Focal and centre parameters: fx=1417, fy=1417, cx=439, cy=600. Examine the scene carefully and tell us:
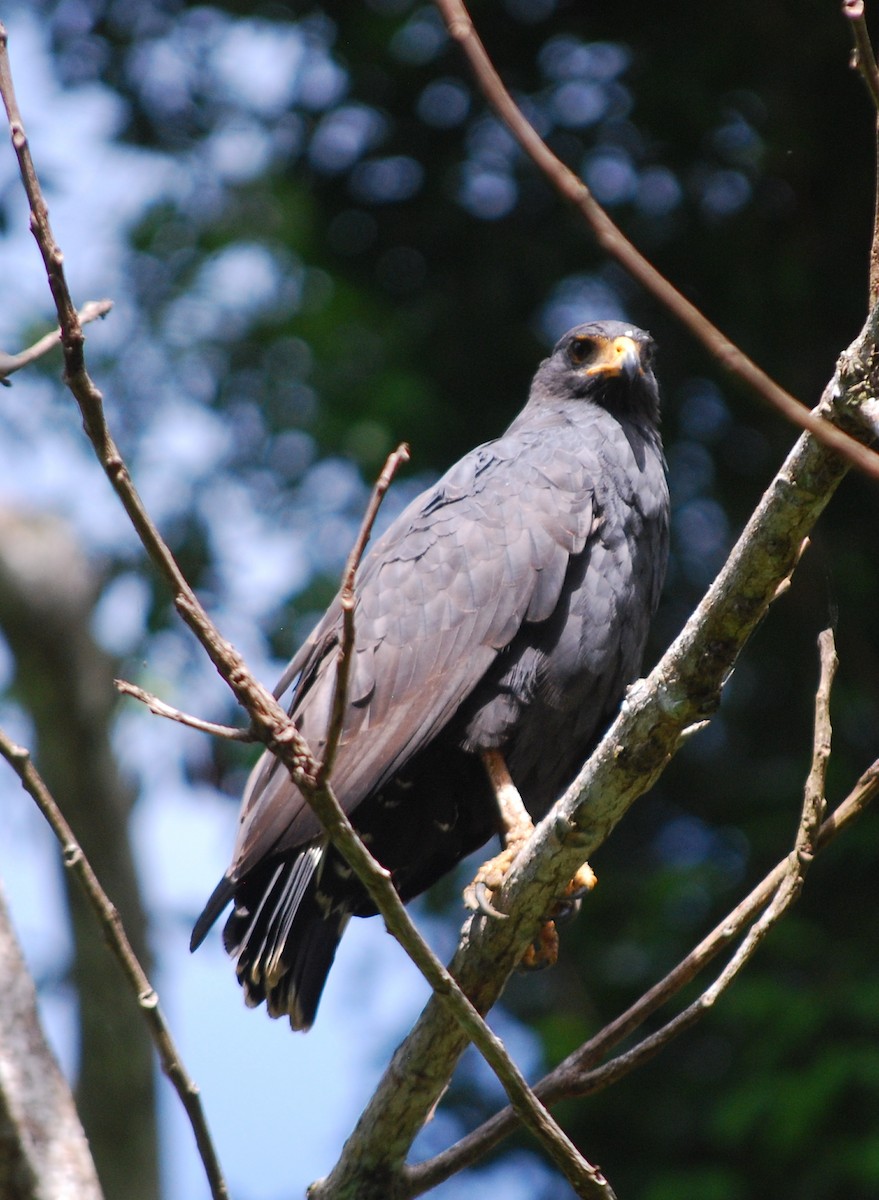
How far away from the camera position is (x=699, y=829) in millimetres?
7012

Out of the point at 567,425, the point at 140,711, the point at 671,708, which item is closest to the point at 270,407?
the point at 140,711

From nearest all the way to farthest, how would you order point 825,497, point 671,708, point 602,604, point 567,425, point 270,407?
1. point 825,497
2. point 671,708
3. point 602,604
4. point 567,425
5. point 270,407

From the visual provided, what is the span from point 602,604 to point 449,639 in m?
0.41

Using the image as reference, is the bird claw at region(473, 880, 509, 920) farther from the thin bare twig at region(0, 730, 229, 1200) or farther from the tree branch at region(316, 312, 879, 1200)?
the thin bare twig at region(0, 730, 229, 1200)

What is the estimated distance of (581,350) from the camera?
15.0 feet

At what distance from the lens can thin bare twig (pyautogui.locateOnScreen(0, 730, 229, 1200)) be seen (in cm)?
221

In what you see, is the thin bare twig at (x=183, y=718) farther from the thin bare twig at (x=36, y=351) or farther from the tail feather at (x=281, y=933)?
the tail feather at (x=281, y=933)

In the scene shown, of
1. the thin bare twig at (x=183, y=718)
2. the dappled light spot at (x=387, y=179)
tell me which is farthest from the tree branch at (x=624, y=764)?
the dappled light spot at (x=387, y=179)

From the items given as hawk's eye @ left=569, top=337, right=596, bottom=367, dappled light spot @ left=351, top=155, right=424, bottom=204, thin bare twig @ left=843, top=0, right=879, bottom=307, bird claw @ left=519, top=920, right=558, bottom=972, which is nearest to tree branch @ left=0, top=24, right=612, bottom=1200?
thin bare twig @ left=843, top=0, right=879, bottom=307

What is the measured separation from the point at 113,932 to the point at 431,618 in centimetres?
170

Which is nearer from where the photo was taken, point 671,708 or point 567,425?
point 671,708

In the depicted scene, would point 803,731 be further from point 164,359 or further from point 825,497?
point 825,497

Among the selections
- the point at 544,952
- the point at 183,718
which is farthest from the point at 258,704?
the point at 544,952

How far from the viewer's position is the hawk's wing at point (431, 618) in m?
3.57
